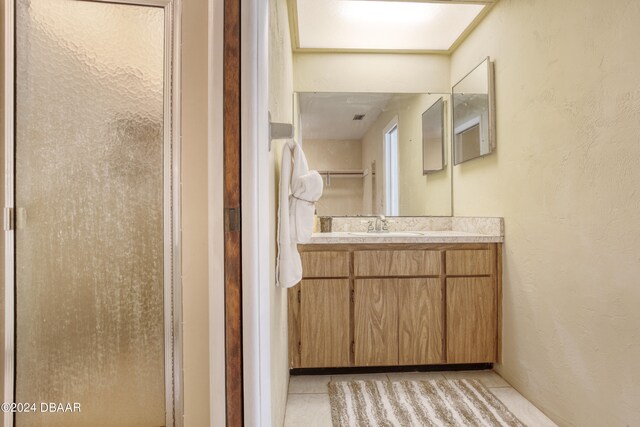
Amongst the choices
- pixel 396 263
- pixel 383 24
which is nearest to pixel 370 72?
pixel 383 24

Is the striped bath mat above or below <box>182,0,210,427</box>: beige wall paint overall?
below

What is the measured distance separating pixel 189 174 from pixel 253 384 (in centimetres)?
79

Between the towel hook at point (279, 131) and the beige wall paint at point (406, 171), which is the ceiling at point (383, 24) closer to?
the beige wall paint at point (406, 171)

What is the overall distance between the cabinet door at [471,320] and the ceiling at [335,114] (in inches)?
49.3

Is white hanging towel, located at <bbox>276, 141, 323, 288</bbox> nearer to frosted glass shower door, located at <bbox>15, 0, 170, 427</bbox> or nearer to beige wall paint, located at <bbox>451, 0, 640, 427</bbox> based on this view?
frosted glass shower door, located at <bbox>15, 0, 170, 427</bbox>

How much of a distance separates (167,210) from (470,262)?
168 cm

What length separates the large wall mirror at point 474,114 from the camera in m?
2.10

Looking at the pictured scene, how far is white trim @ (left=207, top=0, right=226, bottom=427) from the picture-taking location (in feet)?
2.97

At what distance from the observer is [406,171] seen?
253cm

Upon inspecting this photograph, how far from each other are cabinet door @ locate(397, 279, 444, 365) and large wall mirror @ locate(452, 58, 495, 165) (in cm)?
94

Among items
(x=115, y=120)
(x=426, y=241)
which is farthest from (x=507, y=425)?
(x=115, y=120)

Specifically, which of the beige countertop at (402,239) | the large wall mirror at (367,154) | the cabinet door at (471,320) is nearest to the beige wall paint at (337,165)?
the large wall mirror at (367,154)

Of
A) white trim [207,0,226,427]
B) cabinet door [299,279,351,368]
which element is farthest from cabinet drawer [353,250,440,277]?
white trim [207,0,226,427]

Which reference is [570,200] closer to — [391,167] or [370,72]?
[391,167]
